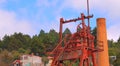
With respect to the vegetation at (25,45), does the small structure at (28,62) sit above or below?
below

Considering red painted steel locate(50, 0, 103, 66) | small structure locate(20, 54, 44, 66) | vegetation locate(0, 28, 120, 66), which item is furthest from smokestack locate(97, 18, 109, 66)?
vegetation locate(0, 28, 120, 66)

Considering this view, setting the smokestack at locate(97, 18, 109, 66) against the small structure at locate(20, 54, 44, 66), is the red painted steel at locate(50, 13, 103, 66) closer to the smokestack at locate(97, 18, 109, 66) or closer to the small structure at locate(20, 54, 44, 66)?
the smokestack at locate(97, 18, 109, 66)

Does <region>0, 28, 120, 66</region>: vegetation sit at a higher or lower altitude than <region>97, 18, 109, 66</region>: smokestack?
higher

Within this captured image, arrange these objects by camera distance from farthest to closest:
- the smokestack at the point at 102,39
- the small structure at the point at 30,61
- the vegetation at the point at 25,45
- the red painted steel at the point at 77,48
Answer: the vegetation at the point at 25,45
the small structure at the point at 30,61
the smokestack at the point at 102,39
the red painted steel at the point at 77,48

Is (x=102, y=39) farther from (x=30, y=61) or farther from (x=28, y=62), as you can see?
(x=28, y=62)

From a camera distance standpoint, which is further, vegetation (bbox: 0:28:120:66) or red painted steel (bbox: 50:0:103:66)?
vegetation (bbox: 0:28:120:66)

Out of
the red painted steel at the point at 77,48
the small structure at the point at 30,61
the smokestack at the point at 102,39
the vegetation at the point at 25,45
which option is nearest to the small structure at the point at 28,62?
the small structure at the point at 30,61

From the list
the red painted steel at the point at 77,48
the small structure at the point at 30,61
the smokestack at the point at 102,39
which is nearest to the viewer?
the red painted steel at the point at 77,48

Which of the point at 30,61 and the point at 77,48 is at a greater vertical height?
the point at 30,61

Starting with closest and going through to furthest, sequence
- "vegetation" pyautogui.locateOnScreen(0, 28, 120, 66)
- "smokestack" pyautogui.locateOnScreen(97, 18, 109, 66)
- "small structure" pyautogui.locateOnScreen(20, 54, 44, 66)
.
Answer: "smokestack" pyautogui.locateOnScreen(97, 18, 109, 66), "small structure" pyautogui.locateOnScreen(20, 54, 44, 66), "vegetation" pyautogui.locateOnScreen(0, 28, 120, 66)

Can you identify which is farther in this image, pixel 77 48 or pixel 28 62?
pixel 28 62

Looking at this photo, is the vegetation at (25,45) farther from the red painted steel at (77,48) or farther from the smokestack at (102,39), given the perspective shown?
the red painted steel at (77,48)

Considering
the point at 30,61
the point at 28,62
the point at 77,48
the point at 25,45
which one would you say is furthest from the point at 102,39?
the point at 25,45

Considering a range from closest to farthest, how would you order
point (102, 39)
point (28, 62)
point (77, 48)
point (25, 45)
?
point (77, 48) < point (102, 39) < point (28, 62) < point (25, 45)
